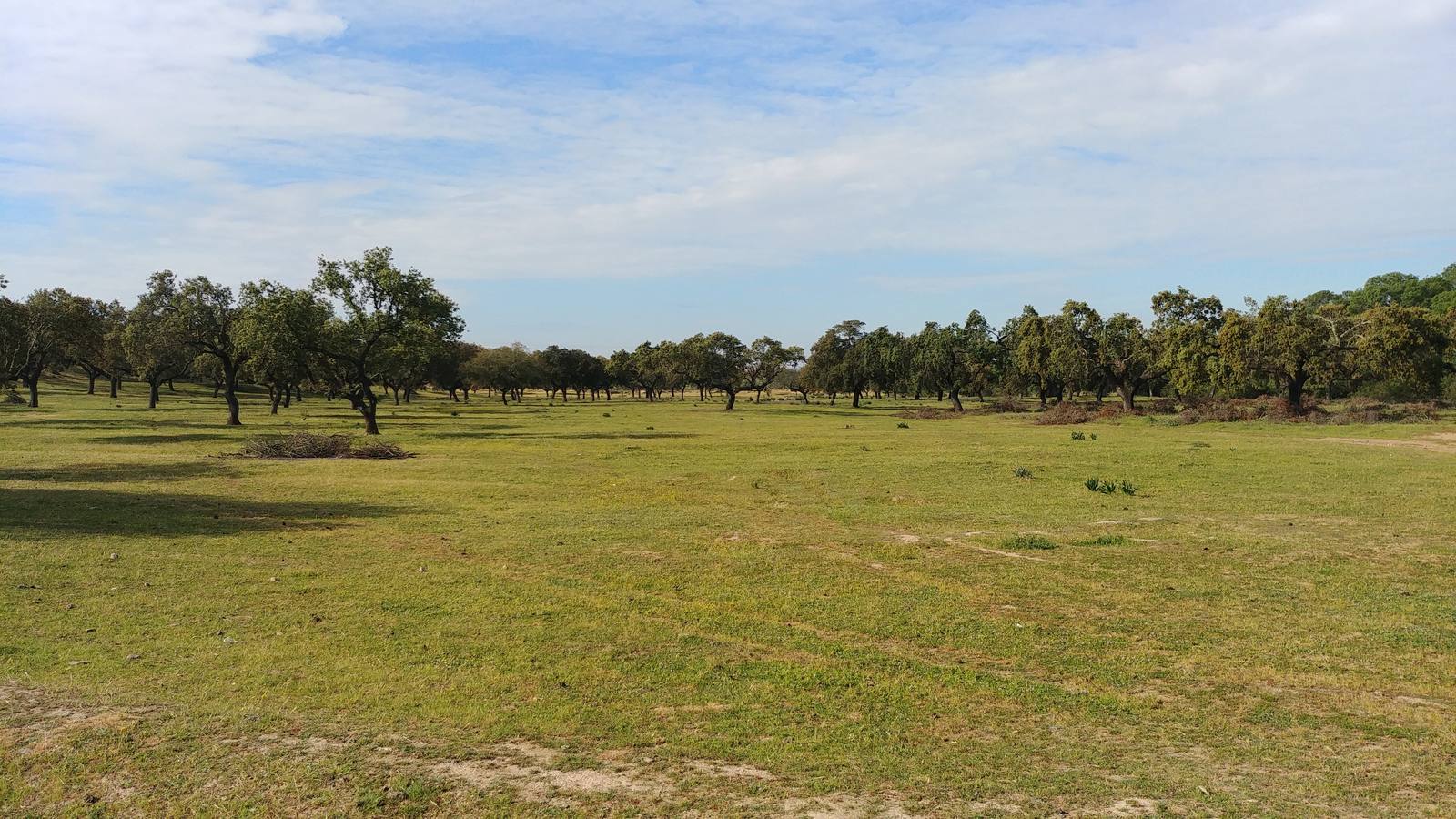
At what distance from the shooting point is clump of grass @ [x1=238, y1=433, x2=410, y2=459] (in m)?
34.4

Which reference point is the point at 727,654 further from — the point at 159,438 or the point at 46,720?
the point at 159,438

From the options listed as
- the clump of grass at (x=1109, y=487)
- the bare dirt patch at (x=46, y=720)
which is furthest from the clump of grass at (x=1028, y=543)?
the bare dirt patch at (x=46, y=720)

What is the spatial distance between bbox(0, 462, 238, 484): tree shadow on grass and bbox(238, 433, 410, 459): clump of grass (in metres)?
3.59

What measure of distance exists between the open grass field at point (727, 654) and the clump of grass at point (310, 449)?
11441 millimetres

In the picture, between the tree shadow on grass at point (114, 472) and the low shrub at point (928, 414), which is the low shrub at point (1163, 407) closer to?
the low shrub at point (928, 414)

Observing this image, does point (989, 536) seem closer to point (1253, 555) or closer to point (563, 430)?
point (1253, 555)

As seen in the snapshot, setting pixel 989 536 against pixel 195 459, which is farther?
Answer: pixel 195 459

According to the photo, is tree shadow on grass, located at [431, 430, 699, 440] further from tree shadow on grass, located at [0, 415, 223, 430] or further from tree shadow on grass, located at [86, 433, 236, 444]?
tree shadow on grass, located at [0, 415, 223, 430]

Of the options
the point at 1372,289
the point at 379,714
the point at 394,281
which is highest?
the point at 1372,289

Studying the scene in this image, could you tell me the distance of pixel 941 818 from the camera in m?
5.98

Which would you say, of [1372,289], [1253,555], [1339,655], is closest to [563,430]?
[1253,555]

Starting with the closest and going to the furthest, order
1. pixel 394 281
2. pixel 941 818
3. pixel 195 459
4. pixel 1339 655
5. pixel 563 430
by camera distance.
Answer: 1. pixel 941 818
2. pixel 1339 655
3. pixel 195 459
4. pixel 394 281
5. pixel 563 430

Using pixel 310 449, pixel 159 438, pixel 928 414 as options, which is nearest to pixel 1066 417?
pixel 928 414

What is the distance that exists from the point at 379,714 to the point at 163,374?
3502 inches
